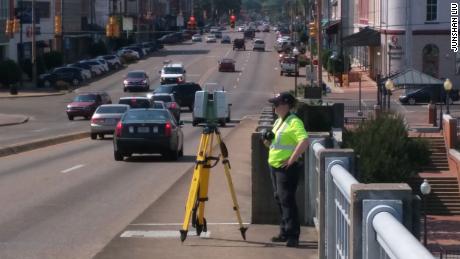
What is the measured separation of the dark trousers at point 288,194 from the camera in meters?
11.1

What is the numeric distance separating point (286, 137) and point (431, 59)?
197 feet

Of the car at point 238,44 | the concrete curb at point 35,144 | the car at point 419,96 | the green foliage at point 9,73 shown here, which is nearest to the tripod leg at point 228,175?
the concrete curb at point 35,144

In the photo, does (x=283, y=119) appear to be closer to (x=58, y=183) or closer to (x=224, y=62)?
(x=58, y=183)

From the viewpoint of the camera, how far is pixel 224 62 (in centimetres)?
9212

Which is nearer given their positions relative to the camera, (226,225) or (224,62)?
(226,225)

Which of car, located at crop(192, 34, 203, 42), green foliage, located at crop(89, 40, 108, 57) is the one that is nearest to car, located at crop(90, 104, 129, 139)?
green foliage, located at crop(89, 40, 108, 57)

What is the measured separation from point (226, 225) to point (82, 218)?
2.51 meters

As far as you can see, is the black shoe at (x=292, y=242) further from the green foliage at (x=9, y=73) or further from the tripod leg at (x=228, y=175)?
the green foliage at (x=9, y=73)

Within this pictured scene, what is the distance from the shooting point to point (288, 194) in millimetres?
11148

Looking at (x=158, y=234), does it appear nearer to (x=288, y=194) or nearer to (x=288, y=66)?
(x=288, y=194)

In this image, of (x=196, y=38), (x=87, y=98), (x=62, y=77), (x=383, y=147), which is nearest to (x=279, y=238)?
(x=383, y=147)

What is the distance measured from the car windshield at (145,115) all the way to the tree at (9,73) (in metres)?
49.3

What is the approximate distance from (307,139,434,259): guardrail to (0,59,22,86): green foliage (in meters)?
70.0

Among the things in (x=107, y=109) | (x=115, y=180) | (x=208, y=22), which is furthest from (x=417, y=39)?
(x=208, y=22)
